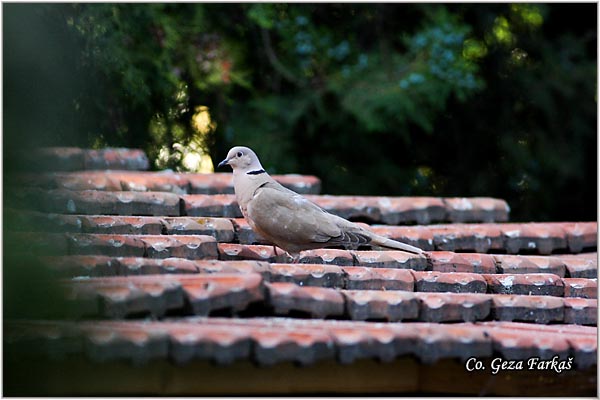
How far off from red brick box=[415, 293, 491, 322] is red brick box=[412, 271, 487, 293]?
289 millimetres

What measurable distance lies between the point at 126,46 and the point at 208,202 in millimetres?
2515

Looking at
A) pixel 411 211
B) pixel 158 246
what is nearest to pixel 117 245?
pixel 158 246

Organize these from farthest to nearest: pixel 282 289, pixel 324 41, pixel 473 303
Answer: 1. pixel 324 41
2. pixel 473 303
3. pixel 282 289

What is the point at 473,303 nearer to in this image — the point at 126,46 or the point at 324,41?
the point at 126,46

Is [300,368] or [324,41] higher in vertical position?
[324,41]

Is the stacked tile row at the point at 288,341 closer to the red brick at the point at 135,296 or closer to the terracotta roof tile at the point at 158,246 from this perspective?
the red brick at the point at 135,296

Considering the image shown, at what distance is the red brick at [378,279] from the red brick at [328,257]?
12.3 inches

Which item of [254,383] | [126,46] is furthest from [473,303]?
[126,46]

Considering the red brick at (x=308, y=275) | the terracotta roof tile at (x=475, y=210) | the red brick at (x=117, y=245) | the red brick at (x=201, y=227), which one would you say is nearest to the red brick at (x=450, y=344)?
the red brick at (x=308, y=275)

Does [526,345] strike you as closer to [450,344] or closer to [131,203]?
[450,344]

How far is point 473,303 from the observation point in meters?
2.49

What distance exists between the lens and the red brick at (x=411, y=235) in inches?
142

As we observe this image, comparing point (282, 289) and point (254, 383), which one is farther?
point (282, 289)

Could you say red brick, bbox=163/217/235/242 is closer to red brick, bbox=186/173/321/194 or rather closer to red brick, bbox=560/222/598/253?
red brick, bbox=186/173/321/194
